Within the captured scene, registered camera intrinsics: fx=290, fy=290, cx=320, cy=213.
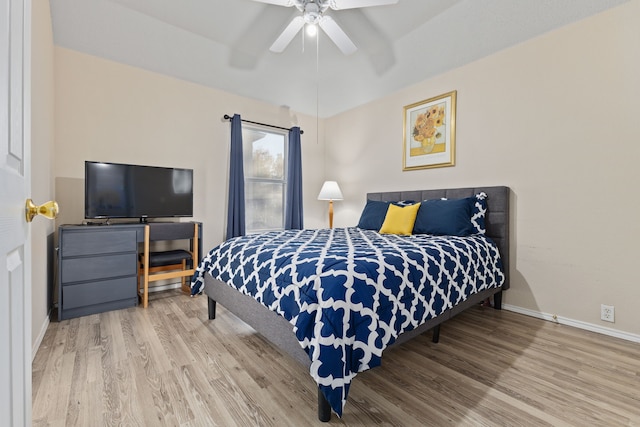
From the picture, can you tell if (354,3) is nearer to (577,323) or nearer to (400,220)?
(400,220)

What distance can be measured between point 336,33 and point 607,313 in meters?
3.22

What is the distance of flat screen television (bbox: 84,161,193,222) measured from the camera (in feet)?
9.04

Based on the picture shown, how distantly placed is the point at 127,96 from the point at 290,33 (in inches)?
77.8

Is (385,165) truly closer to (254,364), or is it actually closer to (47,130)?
(254,364)

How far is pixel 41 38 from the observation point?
2.17 m

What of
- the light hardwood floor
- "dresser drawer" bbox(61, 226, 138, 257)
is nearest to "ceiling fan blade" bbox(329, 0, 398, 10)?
the light hardwood floor

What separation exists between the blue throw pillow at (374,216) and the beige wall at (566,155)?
2.61 ft

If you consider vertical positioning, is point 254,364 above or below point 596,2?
below

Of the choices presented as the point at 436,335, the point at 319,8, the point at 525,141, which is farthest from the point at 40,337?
the point at 525,141

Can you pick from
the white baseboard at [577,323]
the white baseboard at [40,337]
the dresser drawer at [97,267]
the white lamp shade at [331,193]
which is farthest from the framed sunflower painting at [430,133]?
the white baseboard at [40,337]

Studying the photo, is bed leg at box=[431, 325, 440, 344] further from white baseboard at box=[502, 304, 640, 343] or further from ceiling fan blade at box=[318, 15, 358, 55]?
ceiling fan blade at box=[318, 15, 358, 55]

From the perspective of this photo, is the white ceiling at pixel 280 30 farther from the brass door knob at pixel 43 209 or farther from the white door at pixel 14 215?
the brass door knob at pixel 43 209

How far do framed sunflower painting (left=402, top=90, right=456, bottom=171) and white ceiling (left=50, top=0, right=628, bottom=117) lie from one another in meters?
0.35

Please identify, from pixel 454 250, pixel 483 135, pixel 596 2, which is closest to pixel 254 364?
pixel 454 250
